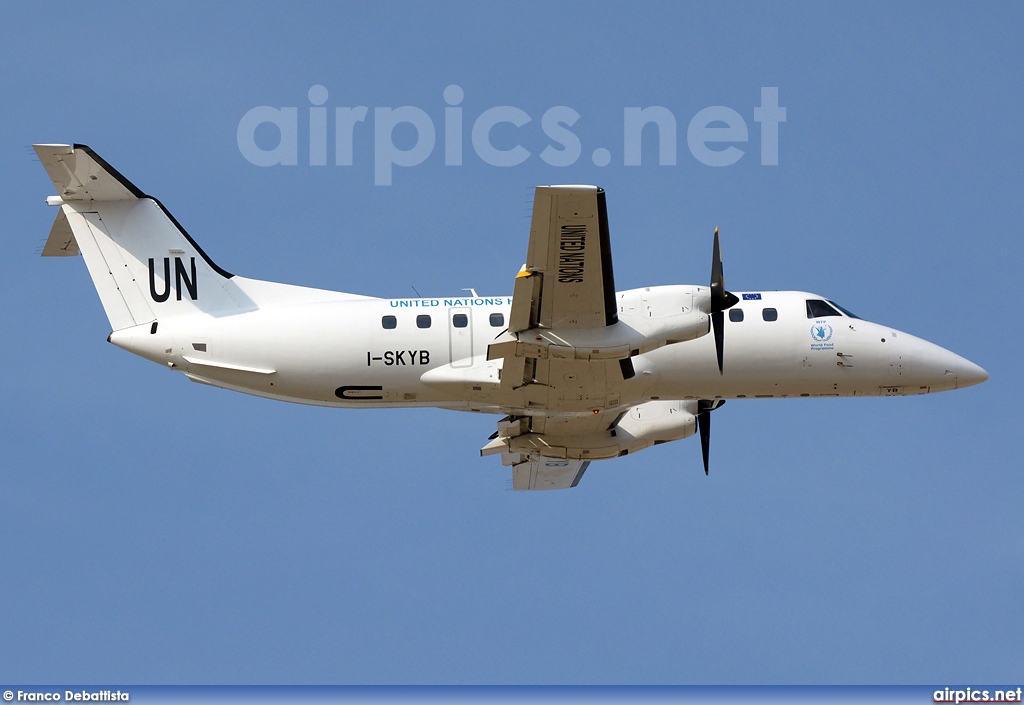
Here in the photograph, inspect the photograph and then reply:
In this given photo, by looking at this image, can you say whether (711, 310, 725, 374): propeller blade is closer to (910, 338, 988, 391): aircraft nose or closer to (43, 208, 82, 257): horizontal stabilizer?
(910, 338, 988, 391): aircraft nose

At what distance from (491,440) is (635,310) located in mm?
6651

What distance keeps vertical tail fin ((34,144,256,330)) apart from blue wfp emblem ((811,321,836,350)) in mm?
11420

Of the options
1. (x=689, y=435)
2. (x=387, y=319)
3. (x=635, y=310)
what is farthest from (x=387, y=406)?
(x=689, y=435)

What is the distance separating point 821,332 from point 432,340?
796cm

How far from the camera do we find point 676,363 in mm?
26516

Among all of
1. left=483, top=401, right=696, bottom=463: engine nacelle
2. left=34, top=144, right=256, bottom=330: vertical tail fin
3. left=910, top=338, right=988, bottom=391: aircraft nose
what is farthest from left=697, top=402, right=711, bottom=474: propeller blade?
left=34, top=144, right=256, bottom=330: vertical tail fin

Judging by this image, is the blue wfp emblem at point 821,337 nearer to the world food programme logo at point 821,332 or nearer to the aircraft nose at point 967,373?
the world food programme logo at point 821,332

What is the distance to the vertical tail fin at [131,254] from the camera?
2662 centimetres

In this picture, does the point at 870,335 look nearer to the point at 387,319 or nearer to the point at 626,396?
the point at 626,396

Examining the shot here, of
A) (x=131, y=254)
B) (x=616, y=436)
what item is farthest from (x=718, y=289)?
(x=131, y=254)

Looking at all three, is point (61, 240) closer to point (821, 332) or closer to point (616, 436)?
point (616, 436)

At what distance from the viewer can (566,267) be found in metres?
23.2

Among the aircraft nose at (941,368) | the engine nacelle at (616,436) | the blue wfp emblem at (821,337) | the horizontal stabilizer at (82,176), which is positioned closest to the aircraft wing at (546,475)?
the engine nacelle at (616,436)

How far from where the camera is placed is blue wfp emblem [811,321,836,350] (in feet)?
88.3
